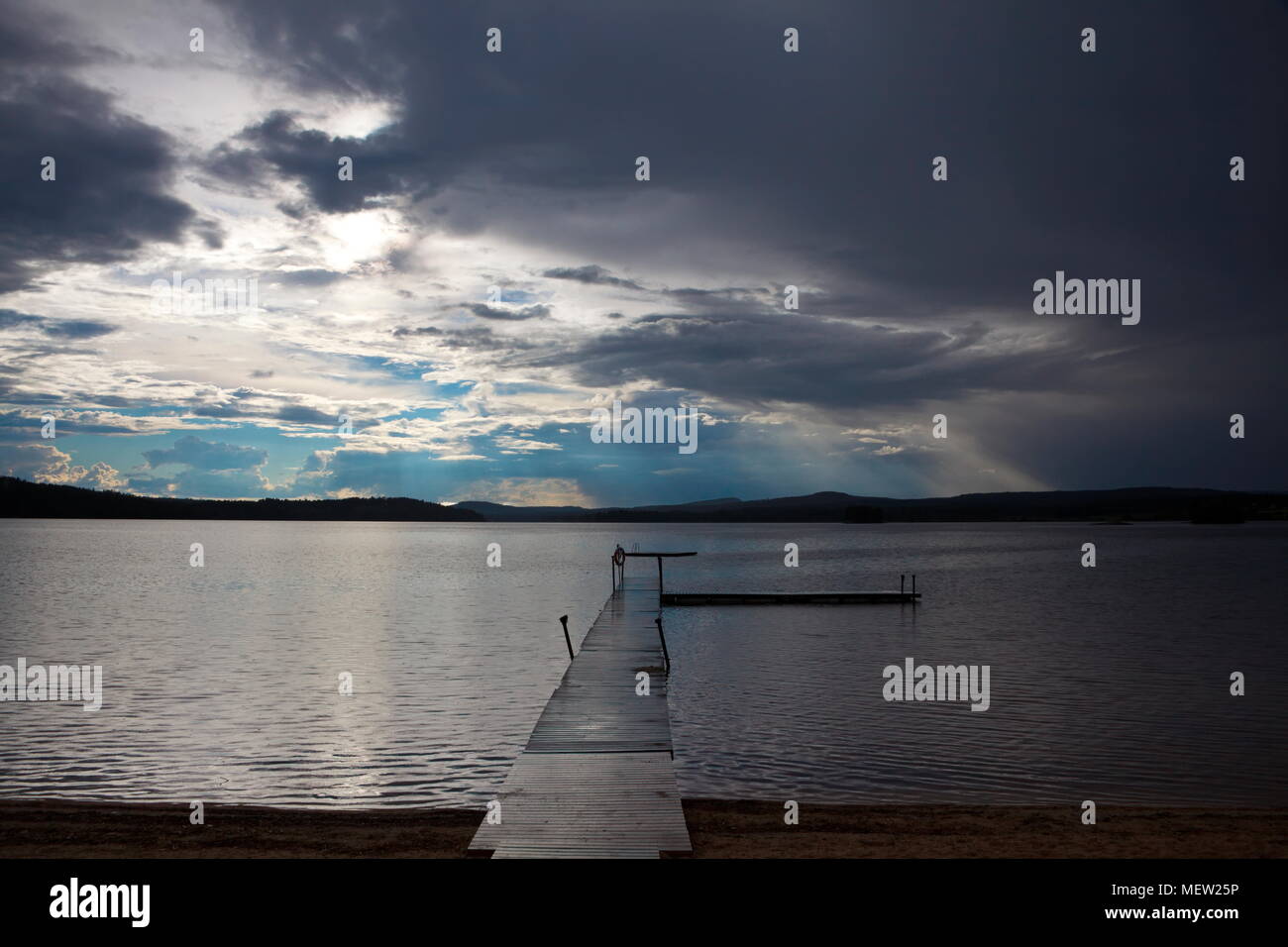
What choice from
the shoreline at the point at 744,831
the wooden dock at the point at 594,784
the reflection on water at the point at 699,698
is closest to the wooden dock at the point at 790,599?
the reflection on water at the point at 699,698

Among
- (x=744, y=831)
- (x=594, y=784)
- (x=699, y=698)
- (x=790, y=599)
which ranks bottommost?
(x=699, y=698)

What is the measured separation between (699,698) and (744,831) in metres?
11.9

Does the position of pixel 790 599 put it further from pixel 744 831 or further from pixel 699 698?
pixel 744 831

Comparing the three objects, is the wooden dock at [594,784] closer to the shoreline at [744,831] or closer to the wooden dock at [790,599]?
the shoreline at [744,831]

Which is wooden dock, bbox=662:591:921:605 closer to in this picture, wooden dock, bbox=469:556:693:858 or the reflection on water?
the reflection on water

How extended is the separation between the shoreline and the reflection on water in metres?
1.20

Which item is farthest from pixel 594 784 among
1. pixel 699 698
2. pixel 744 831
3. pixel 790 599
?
pixel 790 599

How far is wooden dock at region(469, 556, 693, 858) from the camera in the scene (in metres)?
9.38

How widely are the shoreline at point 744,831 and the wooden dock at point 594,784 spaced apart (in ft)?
2.99

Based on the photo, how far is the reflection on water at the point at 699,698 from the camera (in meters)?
15.7

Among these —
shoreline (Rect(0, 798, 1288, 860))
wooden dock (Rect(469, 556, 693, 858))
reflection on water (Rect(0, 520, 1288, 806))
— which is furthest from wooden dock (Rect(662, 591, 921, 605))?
shoreline (Rect(0, 798, 1288, 860))

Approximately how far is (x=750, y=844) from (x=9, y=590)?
63.0m

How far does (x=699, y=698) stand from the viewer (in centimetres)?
2361

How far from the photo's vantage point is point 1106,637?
36188mm
